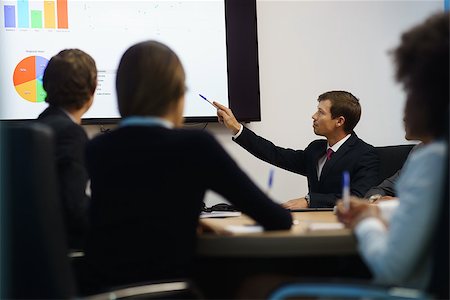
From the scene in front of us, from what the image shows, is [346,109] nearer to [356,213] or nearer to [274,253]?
[356,213]

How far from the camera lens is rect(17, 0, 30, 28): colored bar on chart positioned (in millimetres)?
4109

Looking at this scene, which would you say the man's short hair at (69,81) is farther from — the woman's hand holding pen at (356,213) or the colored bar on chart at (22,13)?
the colored bar on chart at (22,13)

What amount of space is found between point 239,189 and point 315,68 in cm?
314

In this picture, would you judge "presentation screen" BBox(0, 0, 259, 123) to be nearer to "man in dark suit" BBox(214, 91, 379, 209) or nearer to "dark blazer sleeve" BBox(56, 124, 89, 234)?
"man in dark suit" BBox(214, 91, 379, 209)

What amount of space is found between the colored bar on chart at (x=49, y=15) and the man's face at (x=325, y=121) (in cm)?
181

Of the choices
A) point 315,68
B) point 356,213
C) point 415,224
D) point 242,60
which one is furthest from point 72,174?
point 315,68

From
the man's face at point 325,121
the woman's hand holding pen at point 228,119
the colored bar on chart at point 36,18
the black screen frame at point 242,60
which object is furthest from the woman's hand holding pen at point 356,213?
the colored bar on chart at point 36,18

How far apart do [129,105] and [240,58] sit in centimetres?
273

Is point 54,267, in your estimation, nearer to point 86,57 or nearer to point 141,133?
point 141,133

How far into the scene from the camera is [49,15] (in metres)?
4.15

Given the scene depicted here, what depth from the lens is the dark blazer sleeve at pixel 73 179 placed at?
1990mm

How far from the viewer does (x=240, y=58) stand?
176 inches

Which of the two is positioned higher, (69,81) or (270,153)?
(69,81)

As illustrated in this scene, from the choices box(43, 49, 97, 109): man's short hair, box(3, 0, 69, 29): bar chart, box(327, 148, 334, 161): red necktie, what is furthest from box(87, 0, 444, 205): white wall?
box(43, 49, 97, 109): man's short hair
